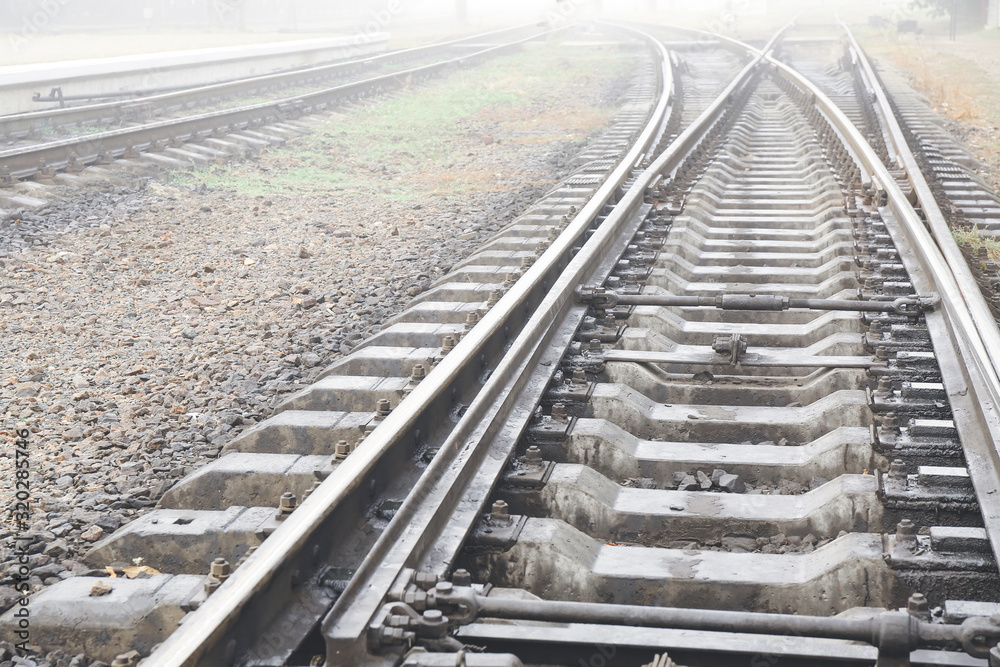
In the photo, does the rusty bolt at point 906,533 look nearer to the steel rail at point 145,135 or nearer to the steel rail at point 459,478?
the steel rail at point 459,478

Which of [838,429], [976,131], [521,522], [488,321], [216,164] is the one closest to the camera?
[521,522]

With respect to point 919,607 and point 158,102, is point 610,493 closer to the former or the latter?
point 919,607

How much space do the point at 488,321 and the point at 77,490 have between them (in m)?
1.66

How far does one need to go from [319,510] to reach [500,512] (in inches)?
20.0

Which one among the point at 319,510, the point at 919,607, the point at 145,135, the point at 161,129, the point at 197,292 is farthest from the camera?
the point at 161,129

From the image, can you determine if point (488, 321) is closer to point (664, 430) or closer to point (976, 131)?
point (664, 430)

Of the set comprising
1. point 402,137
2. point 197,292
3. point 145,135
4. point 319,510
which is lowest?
point 197,292

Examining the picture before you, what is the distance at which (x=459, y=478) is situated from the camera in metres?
2.81

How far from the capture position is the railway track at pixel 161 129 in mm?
9367

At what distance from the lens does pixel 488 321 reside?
4.14 metres

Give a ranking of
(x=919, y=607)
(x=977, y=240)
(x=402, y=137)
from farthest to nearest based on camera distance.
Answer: (x=402, y=137)
(x=977, y=240)
(x=919, y=607)

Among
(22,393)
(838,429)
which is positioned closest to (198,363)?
(22,393)

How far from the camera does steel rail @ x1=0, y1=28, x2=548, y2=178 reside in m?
9.34

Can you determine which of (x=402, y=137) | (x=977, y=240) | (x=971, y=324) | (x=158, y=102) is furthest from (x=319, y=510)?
(x=158, y=102)
